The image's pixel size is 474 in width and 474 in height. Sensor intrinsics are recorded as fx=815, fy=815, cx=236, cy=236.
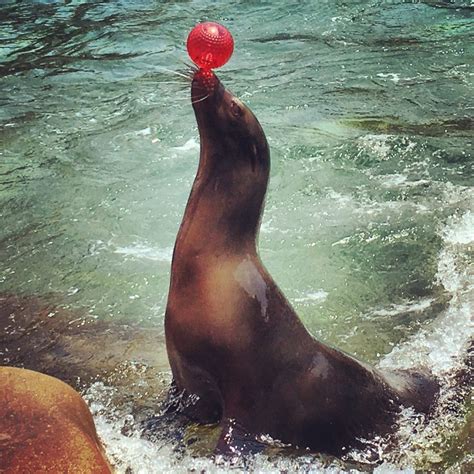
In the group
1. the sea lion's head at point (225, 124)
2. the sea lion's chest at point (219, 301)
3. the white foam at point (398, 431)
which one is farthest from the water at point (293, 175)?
the sea lion's head at point (225, 124)

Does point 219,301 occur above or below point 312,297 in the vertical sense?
above

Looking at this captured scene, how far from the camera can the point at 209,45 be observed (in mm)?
2305

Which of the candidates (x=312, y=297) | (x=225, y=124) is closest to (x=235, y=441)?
(x=225, y=124)

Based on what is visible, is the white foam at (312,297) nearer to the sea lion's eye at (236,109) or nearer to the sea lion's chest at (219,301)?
the sea lion's chest at (219,301)

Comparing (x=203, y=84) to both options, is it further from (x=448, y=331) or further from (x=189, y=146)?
(x=189, y=146)

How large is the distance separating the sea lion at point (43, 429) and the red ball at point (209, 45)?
→ 1086mm

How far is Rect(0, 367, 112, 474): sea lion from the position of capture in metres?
2.14

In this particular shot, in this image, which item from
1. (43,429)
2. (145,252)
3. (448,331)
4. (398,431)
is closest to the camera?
(43,429)

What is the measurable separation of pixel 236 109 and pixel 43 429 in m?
1.09

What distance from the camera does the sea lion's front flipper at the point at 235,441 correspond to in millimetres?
2590

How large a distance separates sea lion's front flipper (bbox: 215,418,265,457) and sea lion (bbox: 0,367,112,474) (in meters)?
0.40

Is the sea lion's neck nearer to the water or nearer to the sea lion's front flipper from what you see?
the sea lion's front flipper

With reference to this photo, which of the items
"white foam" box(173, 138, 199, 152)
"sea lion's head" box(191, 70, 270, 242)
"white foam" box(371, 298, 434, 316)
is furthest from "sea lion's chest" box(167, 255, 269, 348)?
"white foam" box(173, 138, 199, 152)

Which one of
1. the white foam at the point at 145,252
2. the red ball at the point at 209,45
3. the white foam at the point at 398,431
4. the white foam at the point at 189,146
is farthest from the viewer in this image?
the white foam at the point at 189,146
